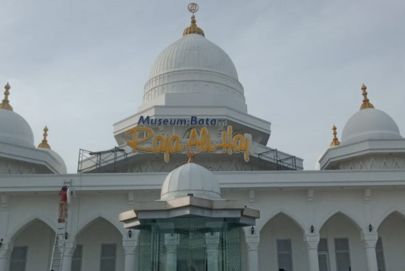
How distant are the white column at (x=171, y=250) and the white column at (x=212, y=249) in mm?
735

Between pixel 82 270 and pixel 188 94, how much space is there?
11000mm

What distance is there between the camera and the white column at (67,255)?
21031mm

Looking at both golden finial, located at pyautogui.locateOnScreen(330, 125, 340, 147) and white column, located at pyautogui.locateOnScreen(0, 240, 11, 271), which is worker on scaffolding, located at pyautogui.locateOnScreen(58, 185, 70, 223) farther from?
golden finial, located at pyautogui.locateOnScreen(330, 125, 340, 147)

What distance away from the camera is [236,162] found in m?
26.1

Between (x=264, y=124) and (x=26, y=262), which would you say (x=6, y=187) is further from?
(x=264, y=124)

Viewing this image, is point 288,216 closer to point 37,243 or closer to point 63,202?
point 63,202

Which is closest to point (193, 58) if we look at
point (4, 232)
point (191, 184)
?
point (4, 232)

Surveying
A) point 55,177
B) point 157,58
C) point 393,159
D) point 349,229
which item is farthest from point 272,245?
point 157,58

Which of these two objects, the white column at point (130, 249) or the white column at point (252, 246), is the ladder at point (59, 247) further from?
the white column at point (252, 246)

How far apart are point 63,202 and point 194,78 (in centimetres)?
1206

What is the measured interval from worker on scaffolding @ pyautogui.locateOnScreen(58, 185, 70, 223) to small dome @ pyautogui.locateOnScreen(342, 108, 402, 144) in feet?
46.8

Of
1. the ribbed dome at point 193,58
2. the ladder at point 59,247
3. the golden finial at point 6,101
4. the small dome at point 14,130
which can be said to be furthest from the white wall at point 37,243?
the ribbed dome at point 193,58

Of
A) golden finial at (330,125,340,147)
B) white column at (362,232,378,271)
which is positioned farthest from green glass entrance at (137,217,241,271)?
golden finial at (330,125,340,147)

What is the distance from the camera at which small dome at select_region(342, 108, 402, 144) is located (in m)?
26.5
